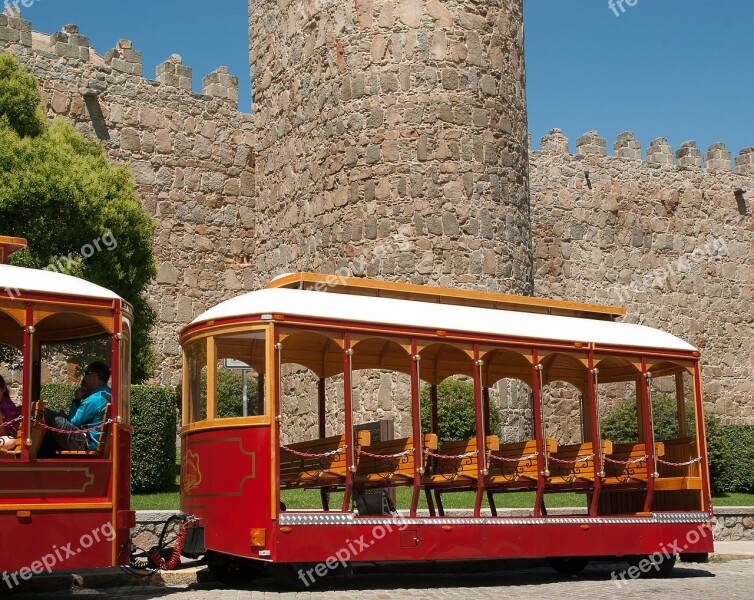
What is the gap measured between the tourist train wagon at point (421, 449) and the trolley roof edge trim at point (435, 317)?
2cm

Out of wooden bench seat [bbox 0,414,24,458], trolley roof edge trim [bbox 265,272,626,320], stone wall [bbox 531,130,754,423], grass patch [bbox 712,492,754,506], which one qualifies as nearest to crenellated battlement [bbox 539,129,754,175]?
stone wall [bbox 531,130,754,423]

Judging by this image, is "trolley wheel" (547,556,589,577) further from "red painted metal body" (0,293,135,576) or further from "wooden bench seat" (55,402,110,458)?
"wooden bench seat" (55,402,110,458)

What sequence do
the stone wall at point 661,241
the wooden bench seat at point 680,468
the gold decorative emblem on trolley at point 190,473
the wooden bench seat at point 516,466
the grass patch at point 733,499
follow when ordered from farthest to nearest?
the stone wall at point 661,241 → the grass patch at point 733,499 → the wooden bench seat at point 680,468 → the wooden bench seat at point 516,466 → the gold decorative emblem on trolley at point 190,473

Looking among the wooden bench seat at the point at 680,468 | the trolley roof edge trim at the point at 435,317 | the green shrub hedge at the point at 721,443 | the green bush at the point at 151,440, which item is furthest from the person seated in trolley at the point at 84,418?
the green shrub hedge at the point at 721,443

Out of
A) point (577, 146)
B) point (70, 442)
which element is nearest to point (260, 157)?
point (577, 146)

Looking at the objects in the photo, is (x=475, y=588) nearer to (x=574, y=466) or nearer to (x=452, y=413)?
(x=574, y=466)

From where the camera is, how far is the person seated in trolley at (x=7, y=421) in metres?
9.39

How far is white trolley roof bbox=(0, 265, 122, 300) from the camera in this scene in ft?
31.4

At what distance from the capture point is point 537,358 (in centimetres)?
1224

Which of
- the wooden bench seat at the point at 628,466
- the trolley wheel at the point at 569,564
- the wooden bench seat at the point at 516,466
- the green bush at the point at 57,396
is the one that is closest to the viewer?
the wooden bench seat at the point at 516,466

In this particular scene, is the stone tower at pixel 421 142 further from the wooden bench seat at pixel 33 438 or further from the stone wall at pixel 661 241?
the wooden bench seat at pixel 33 438

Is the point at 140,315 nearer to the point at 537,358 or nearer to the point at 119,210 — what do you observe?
the point at 119,210

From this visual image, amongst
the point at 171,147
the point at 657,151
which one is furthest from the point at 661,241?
the point at 171,147

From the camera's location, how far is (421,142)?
19.8m
